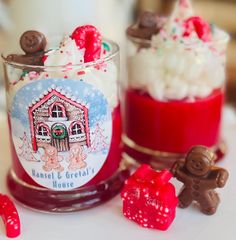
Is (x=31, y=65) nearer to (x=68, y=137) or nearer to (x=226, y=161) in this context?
(x=68, y=137)

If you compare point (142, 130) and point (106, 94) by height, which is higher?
point (106, 94)

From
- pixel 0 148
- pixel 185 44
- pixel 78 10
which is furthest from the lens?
pixel 78 10

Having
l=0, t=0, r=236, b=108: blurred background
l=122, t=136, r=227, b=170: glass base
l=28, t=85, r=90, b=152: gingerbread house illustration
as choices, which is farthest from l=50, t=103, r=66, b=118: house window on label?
l=0, t=0, r=236, b=108: blurred background

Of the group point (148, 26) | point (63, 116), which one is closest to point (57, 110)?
point (63, 116)

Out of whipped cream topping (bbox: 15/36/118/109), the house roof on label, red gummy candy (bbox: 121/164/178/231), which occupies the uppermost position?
whipped cream topping (bbox: 15/36/118/109)

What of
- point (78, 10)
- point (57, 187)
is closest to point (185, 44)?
point (57, 187)

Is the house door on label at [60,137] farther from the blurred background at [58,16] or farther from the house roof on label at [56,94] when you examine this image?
the blurred background at [58,16]

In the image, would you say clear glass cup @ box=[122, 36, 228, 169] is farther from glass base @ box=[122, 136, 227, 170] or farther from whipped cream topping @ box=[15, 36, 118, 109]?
whipped cream topping @ box=[15, 36, 118, 109]
